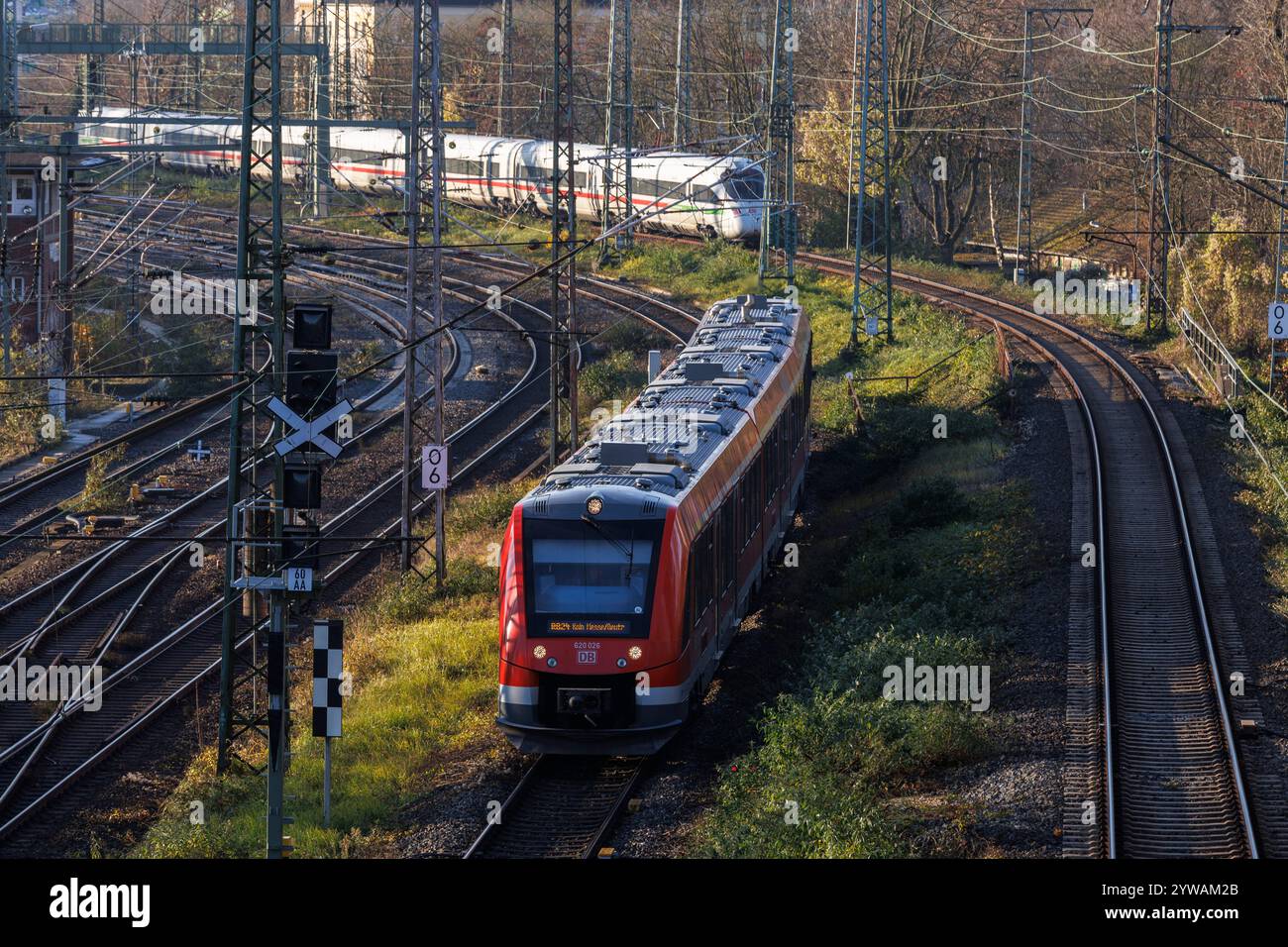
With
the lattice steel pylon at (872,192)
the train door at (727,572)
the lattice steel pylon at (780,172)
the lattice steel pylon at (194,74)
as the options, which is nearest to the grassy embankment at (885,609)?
the train door at (727,572)

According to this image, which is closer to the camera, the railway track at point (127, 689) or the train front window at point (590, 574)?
the train front window at point (590, 574)

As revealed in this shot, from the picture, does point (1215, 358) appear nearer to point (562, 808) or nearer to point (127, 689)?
point (127, 689)

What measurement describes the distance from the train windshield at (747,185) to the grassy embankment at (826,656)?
15.9 metres

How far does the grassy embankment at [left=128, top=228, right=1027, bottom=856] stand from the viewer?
1352cm

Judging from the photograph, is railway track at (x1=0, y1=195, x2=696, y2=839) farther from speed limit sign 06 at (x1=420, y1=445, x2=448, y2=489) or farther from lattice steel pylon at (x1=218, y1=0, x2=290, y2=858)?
speed limit sign 06 at (x1=420, y1=445, x2=448, y2=489)

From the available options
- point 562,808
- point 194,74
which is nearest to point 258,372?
point 562,808

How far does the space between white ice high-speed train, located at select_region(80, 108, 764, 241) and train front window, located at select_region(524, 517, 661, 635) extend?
2707 centimetres

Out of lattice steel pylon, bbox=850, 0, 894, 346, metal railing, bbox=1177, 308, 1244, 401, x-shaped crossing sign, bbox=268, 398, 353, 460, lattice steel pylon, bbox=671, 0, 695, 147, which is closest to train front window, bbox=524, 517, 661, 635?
x-shaped crossing sign, bbox=268, 398, 353, 460

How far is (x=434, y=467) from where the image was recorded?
69.5 ft

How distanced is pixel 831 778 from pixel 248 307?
7154 millimetres

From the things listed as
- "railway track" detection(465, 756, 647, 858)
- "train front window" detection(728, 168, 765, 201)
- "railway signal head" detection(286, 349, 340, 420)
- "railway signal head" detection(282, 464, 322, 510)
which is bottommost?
"railway track" detection(465, 756, 647, 858)

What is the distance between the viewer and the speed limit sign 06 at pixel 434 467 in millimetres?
21156

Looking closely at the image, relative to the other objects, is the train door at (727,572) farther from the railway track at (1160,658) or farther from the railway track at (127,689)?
the railway track at (1160,658)
